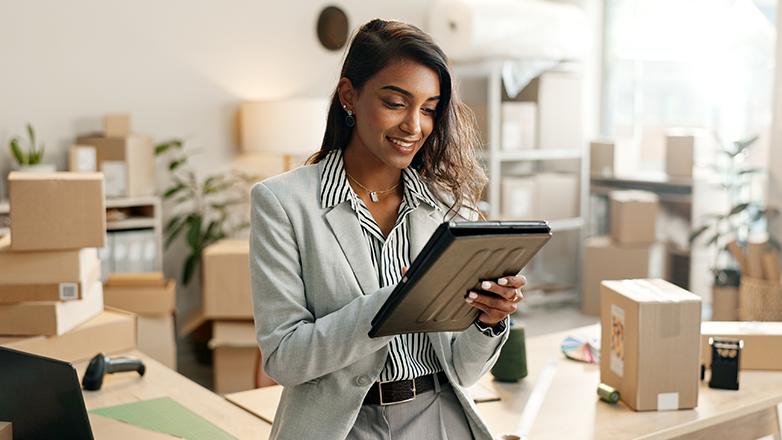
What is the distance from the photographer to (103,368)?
189cm

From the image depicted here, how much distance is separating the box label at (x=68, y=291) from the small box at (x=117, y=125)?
6.27 ft

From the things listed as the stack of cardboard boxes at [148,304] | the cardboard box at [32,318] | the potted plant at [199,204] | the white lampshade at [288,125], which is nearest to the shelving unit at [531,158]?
the white lampshade at [288,125]

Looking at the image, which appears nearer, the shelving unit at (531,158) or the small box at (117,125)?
the small box at (117,125)

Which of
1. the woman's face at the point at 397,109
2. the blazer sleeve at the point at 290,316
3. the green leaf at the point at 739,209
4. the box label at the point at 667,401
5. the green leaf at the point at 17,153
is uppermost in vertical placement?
the woman's face at the point at 397,109

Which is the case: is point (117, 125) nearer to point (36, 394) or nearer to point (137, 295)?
point (137, 295)

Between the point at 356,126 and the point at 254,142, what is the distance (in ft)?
9.72

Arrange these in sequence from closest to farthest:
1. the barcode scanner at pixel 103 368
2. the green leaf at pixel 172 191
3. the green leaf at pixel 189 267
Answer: the barcode scanner at pixel 103 368 → the green leaf at pixel 172 191 → the green leaf at pixel 189 267

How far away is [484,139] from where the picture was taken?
16.9 ft

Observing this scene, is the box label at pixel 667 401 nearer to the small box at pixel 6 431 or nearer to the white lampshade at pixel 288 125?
the small box at pixel 6 431

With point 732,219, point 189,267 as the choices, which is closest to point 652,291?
point 189,267

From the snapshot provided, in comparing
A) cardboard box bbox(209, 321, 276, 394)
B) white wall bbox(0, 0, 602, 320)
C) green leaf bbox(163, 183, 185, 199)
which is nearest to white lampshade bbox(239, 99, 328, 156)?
white wall bbox(0, 0, 602, 320)

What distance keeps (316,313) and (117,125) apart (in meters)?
2.99

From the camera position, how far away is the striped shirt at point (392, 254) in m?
1.28

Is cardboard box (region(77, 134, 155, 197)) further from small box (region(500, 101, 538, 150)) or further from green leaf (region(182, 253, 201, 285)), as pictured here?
small box (region(500, 101, 538, 150))
